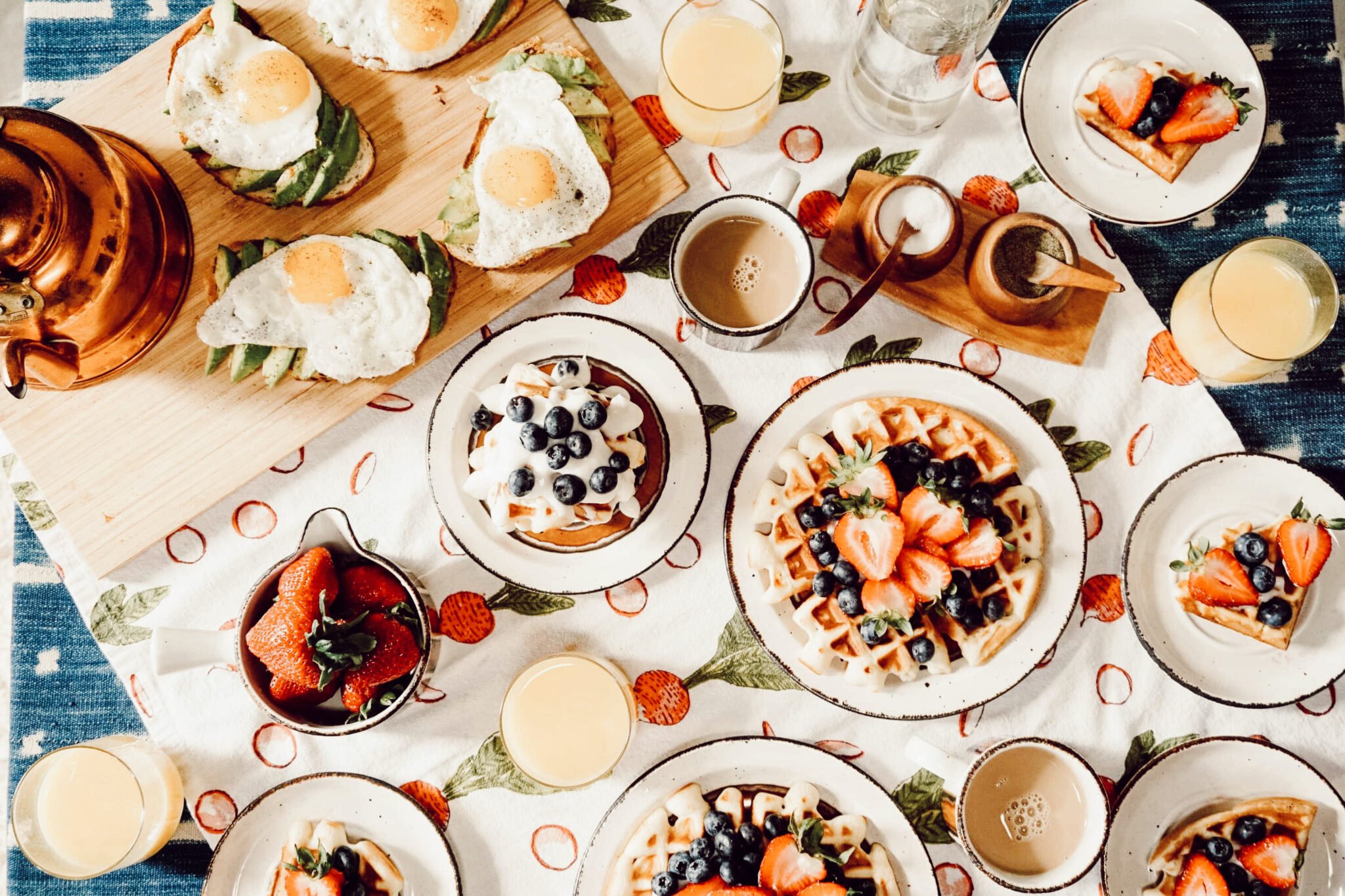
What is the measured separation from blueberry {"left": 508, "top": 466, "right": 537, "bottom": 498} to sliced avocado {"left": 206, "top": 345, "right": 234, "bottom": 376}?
33.2 inches

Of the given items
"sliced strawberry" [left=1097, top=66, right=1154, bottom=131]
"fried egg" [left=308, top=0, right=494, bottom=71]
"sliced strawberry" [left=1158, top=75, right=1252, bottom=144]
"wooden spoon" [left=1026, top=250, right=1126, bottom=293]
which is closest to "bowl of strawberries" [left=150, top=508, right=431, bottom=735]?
"fried egg" [left=308, top=0, right=494, bottom=71]

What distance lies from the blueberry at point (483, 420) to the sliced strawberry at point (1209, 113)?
1.87 metres

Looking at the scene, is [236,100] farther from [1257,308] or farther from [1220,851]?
[1220,851]

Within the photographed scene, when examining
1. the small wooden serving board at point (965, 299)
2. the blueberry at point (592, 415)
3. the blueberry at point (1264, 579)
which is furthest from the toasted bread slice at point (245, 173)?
the blueberry at point (1264, 579)

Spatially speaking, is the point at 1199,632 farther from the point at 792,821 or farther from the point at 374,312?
the point at 374,312

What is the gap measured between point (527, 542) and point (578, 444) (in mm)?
376

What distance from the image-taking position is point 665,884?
224cm

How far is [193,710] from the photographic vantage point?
8.05ft

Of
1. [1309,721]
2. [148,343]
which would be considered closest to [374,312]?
[148,343]

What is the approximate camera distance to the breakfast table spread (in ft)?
7.99

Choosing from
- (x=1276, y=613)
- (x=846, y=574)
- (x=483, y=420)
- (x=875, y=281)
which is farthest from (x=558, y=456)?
(x=1276, y=613)

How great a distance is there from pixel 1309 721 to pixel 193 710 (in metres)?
2.91

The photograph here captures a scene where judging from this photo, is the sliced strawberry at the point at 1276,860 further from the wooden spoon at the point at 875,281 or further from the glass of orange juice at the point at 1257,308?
the wooden spoon at the point at 875,281

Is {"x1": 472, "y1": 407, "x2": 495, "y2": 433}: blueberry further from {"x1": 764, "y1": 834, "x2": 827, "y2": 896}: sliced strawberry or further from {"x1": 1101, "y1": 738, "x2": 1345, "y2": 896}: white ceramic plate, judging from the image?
{"x1": 1101, "y1": 738, "x2": 1345, "y2": 896}: white ceramic plate
